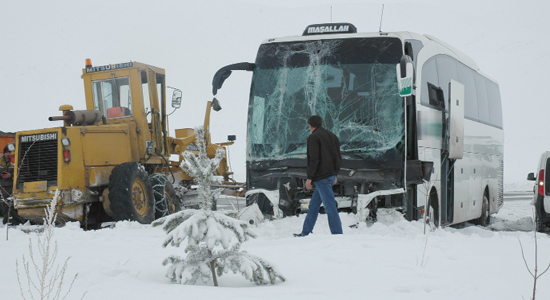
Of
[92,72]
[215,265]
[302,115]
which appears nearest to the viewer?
[215,265]

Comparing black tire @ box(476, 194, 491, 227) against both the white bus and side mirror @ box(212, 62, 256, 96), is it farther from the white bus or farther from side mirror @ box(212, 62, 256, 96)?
side mirror @ box(212, 62, 256, 96)

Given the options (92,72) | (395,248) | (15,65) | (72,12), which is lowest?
(395,248)

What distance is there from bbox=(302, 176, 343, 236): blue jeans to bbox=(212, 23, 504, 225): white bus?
0.73m

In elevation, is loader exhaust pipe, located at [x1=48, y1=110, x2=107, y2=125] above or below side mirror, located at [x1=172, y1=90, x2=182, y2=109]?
below

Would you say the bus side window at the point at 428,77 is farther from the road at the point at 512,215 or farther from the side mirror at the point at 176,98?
the side mirror at the point at 176,98

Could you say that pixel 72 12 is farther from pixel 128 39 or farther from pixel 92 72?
pixel 92 72

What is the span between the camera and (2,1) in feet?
307

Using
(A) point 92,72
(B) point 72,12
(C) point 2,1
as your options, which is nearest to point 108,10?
(B) point 72,12

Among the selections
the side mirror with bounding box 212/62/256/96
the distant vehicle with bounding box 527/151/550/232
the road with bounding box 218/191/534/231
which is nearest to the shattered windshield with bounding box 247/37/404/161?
the side mirror with bounding box 212/62/256/96

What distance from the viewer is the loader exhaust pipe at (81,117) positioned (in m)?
11.5

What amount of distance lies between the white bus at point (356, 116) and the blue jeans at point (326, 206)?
0.73 m

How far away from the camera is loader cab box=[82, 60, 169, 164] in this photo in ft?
40.6

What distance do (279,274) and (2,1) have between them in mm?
100432

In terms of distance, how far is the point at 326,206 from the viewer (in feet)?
27.4
